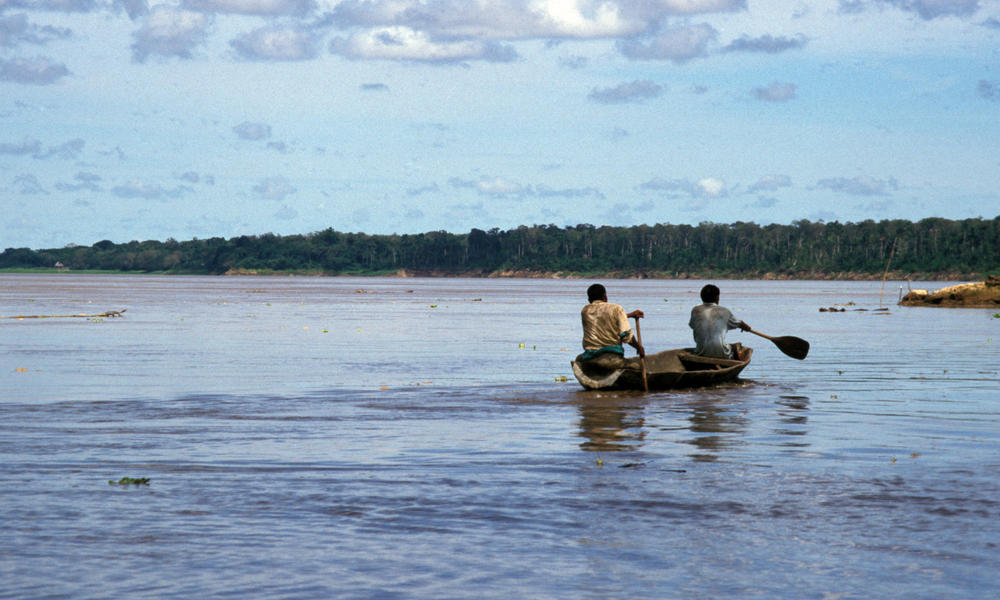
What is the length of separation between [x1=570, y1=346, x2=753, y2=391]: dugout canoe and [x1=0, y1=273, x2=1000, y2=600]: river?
504mm

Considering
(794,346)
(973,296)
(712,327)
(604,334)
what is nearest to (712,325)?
(712,327)

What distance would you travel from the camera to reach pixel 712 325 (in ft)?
83.0

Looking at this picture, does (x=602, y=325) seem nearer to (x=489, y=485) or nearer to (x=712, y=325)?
(x=712, y=325)

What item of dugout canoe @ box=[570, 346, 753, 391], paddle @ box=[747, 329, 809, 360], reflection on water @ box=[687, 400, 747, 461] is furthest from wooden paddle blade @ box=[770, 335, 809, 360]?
reflection on water @ box=[687, 400, 747, 461]

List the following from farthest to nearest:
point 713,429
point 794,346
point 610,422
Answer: point 794,346 < point 610,422 < point 713,429

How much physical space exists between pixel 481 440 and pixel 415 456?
1.83 metres

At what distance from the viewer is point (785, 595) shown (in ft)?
29.1

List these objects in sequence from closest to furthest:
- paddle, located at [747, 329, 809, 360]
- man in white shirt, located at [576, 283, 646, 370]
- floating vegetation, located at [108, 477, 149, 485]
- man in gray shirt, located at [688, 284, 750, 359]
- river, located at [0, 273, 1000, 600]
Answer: river, located at [0, 273, 1000, 600] → floating vegetation, located at [108, 477, 149, 485] → man in white shirt, located at [576, 283, 646, 370] → man in gray shirt, located at [688, 284, 750, 359] → paddle, located at [747, 329, 809, 360]

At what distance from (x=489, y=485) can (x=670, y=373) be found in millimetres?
11749

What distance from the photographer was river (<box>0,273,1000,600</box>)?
9445 millimetres

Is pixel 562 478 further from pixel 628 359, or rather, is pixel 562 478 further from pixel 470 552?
pixel 628 359

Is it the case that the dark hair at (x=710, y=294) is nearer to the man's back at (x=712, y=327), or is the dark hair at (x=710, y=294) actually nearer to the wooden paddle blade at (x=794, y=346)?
the man's back at (x=712, y=327)

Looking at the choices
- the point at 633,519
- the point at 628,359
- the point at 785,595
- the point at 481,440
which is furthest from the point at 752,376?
the point at 785,595

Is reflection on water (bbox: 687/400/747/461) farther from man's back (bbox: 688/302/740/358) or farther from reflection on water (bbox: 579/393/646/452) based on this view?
man's back (bbox: 688/302/740/358)
